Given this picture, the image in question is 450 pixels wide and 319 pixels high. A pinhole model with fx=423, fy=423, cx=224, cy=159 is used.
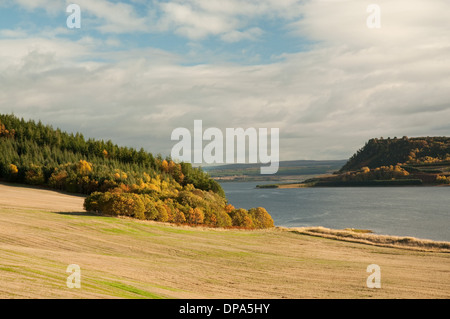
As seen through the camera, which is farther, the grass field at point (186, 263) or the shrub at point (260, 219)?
the shrub at point (260, 219)

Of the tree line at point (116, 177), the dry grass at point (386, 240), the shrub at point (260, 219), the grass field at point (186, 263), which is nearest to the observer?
the grass field at point (186, 263)

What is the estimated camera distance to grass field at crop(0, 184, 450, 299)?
26181mm

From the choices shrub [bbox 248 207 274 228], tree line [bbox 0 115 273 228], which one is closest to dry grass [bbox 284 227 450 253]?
shrub [bbox 248 207 274 228]

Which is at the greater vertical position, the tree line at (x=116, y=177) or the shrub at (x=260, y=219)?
the tree line at (x=116, y=177)

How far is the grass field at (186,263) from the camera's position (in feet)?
85.9

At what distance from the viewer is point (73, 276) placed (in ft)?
84.2

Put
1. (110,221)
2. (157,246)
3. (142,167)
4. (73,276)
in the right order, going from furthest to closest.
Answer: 1. (142,167)
2. (110,221)
3. (157,246)
4. (73,276)

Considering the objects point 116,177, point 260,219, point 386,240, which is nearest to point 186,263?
point 386,240

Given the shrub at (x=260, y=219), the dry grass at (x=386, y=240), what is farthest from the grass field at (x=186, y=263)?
the shrub at (x=260, y=219)

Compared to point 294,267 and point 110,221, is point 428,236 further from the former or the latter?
point 110,221

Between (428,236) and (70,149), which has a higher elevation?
(70,149)

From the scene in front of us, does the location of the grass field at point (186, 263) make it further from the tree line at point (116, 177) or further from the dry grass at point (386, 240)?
the tree line at point (116, 177)
